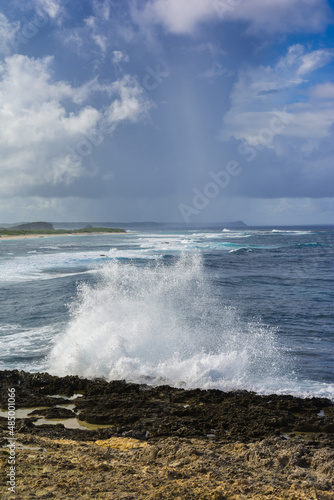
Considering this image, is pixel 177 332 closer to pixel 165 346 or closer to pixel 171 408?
pixel 165 346

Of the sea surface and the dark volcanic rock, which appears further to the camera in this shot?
the sea surface

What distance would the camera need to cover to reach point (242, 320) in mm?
17109

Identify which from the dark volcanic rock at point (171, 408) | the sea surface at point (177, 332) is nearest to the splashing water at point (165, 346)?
the sea surface at point (177, 332)

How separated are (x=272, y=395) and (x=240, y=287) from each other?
16928 mm

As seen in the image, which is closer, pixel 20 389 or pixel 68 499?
pixel 68 499

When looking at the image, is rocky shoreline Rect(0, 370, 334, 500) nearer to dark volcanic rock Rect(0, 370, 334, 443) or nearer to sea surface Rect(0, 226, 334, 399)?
dark volcanic rock Rect(0, 370, 334, 443)

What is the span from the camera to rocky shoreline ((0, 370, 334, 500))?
4930 mm

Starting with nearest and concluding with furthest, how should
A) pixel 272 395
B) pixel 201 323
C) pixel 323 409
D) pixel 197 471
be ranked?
pixel 197 471
pixel 323 409
pixel 272 395
pixel 201 323

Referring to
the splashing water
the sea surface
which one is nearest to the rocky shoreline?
the splashing water

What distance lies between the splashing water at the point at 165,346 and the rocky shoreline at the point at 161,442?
98 cm

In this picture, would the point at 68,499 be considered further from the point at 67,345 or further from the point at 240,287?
the point at 240,287

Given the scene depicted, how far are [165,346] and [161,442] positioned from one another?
6282mm

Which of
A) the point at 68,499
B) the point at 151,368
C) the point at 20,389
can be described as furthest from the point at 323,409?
the point at 20,389

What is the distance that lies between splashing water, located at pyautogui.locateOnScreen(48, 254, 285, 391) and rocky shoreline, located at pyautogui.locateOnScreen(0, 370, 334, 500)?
3.22ft
